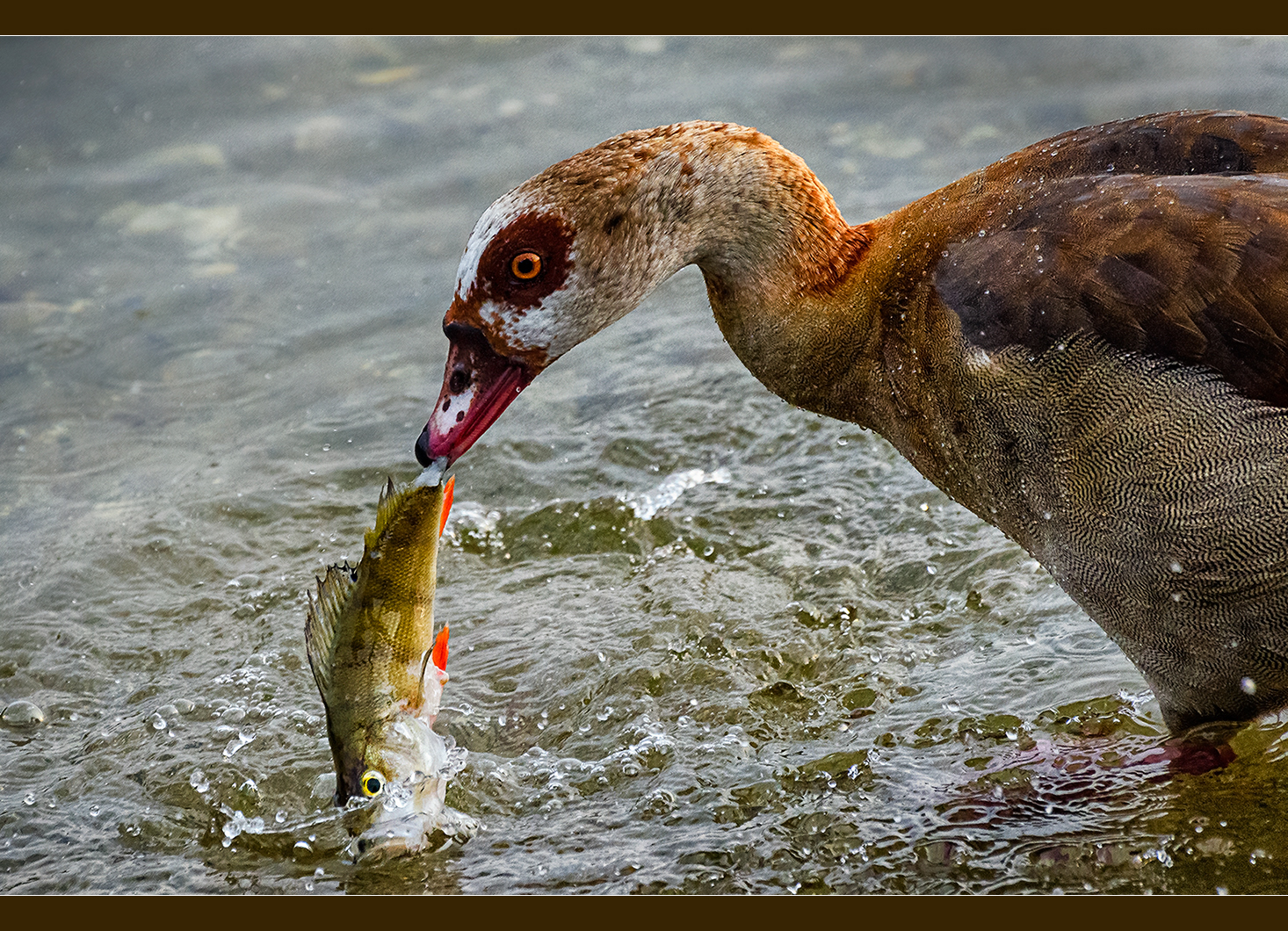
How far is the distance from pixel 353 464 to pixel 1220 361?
3.89 metres

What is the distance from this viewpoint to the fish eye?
3937 mm

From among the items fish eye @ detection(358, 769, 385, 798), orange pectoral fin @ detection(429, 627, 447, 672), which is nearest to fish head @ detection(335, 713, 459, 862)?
fish eye @ detection(358, 769, 385, 798)

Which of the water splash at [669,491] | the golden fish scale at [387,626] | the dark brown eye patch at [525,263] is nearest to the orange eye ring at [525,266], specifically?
the dark brown eye patch at [525,263]

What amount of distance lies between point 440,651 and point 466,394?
69cm

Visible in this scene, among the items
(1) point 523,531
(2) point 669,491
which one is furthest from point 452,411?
(2) point 669,491

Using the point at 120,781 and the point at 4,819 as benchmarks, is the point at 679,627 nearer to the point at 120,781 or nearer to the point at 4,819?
the point at 120,781

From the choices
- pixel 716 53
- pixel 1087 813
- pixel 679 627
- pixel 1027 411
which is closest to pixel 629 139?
pixel 1027 411

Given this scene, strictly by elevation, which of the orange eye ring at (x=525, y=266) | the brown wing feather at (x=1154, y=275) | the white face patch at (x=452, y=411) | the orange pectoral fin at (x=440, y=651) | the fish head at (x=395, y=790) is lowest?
the fish head at (x=395, y=790)

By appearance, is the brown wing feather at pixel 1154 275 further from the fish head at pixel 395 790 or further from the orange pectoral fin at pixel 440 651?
the fish head at pixel 395 790

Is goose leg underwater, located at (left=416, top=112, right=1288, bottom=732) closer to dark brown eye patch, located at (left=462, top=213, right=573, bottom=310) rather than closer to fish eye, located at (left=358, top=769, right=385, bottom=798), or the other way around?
dark brown eye patch, located at (left=462, top=213, right=573, bottom=310)

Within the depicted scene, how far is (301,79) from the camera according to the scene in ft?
27.9

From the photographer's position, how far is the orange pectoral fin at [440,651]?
12.9ft

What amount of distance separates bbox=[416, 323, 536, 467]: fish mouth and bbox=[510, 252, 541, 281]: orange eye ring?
0.66 ft

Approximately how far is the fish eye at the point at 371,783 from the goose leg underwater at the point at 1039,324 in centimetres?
86
